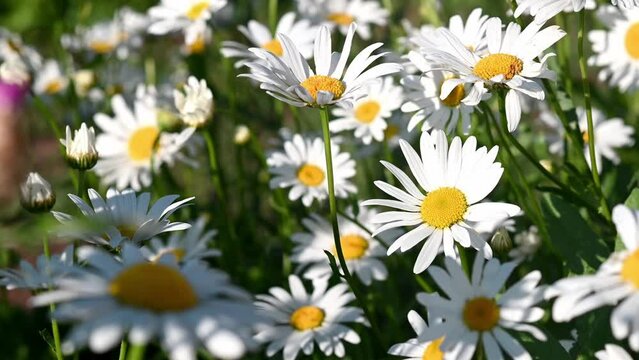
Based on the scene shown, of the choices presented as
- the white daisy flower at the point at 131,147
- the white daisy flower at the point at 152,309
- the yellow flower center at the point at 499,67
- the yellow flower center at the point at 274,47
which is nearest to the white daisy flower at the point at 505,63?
the yellow flower center at the point at 499,67

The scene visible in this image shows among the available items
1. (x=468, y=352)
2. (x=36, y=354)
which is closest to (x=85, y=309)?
(x=468, y=352)

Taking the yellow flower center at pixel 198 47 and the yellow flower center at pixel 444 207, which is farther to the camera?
the yellow flower center at pixel 198 47

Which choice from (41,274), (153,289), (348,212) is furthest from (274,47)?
(153,289)

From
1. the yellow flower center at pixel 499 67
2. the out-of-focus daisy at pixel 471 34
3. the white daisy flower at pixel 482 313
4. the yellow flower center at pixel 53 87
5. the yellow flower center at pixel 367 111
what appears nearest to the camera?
Answer: the white daisy flower at pixel 482 313

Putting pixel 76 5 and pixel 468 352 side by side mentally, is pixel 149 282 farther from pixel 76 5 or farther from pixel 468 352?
pixel 76 5

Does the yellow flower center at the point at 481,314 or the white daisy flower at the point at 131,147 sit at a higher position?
the yellow flower center at the point at 481,314

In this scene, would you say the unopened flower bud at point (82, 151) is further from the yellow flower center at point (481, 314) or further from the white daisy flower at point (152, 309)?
the yellow flower center at point (481, 314)
